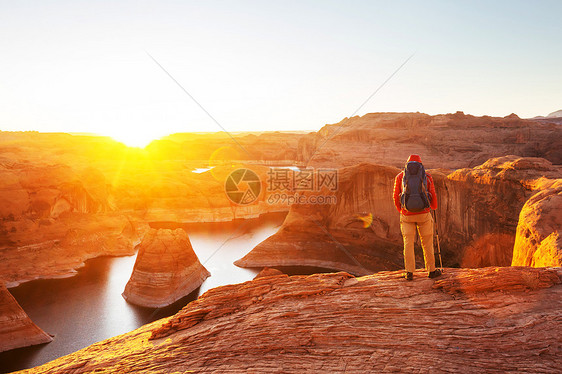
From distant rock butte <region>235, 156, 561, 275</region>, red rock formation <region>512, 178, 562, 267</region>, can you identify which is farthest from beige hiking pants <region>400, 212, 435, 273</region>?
distant rock butte <region>235, 156, 561, 275</region>

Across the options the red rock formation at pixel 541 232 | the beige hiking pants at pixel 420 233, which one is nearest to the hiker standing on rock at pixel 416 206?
the beige hiking pants at pixel 420 233

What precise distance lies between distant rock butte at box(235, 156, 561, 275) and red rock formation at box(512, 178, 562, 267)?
3.46 meters

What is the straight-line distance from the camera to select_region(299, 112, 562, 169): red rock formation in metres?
40.9

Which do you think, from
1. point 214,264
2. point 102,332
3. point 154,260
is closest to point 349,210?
point 214,264

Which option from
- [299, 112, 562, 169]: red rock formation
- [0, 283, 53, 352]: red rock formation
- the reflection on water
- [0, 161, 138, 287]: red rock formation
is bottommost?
the reflection on water

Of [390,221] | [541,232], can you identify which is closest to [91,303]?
[390,221]

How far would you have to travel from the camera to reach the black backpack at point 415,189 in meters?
5.79

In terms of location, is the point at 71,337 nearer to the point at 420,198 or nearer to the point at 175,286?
the point at 175,286

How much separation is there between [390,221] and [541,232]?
16197mm

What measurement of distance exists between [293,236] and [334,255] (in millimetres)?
4120

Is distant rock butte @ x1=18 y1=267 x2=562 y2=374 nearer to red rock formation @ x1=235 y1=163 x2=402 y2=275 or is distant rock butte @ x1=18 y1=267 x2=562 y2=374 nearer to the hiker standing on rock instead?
the hiker standing on rock

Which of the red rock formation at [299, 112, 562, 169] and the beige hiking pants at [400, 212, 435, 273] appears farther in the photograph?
the red rock formation at [299, 112, 562, 169]

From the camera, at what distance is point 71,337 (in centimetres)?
1748

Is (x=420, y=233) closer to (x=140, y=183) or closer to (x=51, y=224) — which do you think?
(x=51, y=224)
